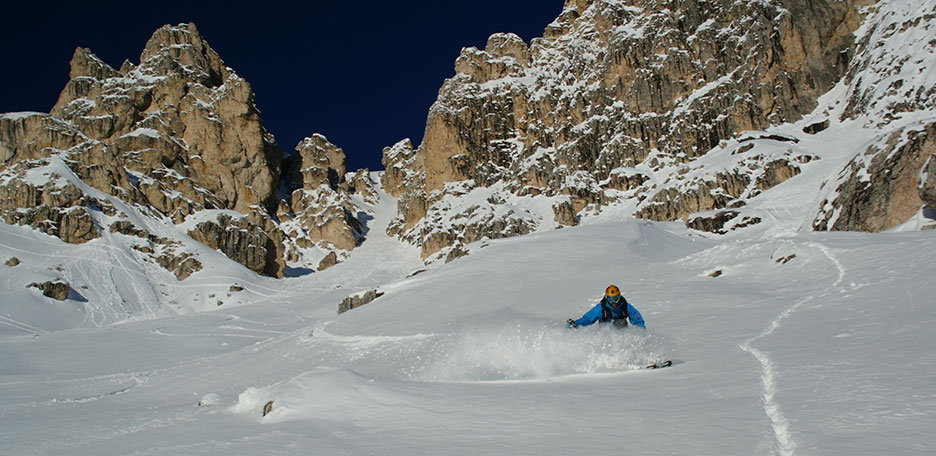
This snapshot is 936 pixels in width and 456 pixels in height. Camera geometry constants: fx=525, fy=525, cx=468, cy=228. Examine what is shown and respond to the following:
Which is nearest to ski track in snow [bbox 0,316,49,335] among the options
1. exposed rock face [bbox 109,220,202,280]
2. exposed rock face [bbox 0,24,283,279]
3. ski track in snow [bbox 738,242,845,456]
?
exposed rock face [bbox 109,220,202,280]

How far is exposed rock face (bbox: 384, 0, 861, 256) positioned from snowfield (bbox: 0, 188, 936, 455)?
184ft

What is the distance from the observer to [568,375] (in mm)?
8203

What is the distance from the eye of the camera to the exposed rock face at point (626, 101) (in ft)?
256

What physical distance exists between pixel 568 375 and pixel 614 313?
5.28 ft

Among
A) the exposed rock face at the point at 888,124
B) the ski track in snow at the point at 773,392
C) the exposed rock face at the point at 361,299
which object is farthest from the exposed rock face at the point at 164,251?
the ski track in snow at the point at 773,392

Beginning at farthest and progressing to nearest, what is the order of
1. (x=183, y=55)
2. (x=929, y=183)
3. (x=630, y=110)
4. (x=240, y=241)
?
(x=183, y=55)
(x=630, y=110)
(x=240, y=241)
(x=929, y=183)

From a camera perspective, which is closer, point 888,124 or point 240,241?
point 888,124

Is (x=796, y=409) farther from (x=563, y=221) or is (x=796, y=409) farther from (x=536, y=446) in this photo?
(x=563, y=221)

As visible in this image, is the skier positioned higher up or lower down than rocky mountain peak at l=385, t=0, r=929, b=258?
lower down

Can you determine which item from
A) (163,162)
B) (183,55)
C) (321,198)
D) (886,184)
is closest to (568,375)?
(886,184)

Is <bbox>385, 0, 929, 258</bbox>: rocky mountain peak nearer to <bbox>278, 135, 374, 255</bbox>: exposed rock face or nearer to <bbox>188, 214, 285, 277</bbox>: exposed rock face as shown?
<bbox>278, 135, 374, 255</bbox>: exposed rock face

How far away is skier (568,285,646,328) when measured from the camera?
29.9 feet

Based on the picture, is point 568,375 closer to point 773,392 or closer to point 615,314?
point 615,314

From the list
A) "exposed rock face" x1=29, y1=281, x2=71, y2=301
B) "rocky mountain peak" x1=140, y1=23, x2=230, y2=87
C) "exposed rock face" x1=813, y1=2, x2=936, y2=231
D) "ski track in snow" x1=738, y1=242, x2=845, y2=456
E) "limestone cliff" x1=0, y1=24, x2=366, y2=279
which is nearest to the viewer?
"ski track in snow" x1=738, y1=242, x2=845, y2=456
